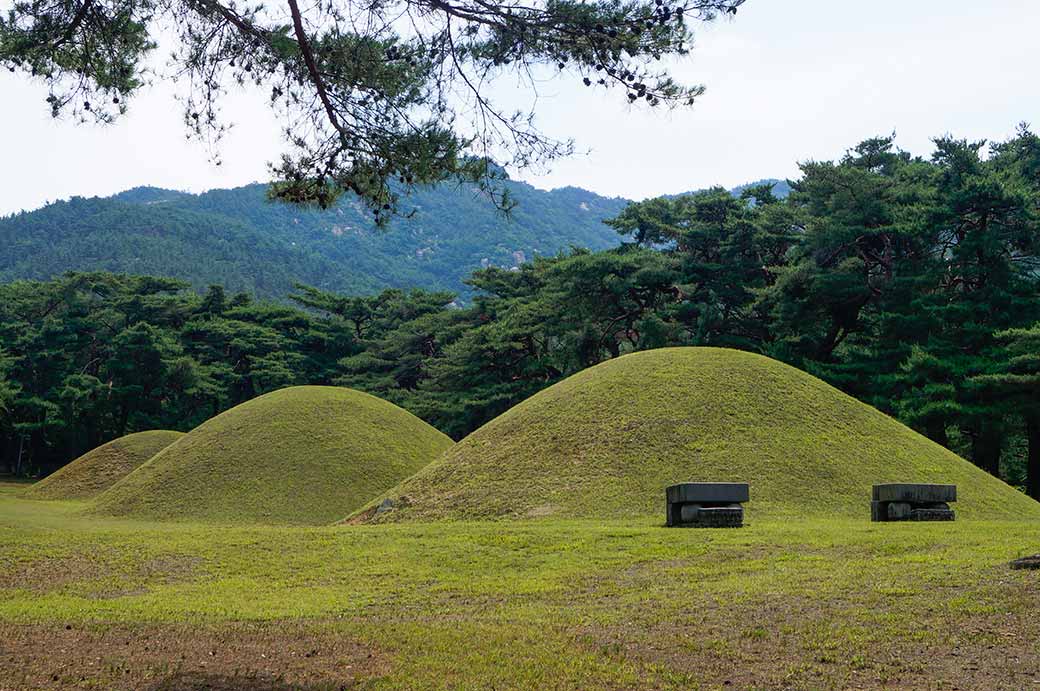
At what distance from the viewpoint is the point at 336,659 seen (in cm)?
754

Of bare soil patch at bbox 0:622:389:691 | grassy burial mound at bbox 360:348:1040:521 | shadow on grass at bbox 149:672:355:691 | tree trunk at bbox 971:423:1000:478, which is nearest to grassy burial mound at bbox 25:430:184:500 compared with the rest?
grassy burial mound at bbox 360:348:1040:521

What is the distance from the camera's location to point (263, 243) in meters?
127

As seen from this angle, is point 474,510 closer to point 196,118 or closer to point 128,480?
point 196,118

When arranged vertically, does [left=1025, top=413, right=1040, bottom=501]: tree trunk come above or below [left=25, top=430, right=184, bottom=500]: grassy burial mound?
above

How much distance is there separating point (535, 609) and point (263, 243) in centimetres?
12384

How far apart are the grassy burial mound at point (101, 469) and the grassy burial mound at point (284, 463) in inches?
229

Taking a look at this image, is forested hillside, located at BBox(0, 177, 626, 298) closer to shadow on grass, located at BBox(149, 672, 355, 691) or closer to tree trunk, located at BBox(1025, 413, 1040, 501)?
tree trunk, located at BBox(1025, 413, 1040, 501)

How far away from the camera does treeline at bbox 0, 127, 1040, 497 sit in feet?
101

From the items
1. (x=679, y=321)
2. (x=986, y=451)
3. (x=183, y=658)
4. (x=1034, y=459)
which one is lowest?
(x=183, y=658)

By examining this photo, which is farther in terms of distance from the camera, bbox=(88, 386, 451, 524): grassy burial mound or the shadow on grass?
bbox=(88, 386, 451, 524): grassy burial mound

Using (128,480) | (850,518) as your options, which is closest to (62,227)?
(128,480)

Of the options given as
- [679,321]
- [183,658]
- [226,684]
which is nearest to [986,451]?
[679,321]

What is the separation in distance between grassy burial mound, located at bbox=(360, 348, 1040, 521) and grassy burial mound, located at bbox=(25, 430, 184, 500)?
17.4 metres

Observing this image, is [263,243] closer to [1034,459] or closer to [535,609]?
[1034,459]
